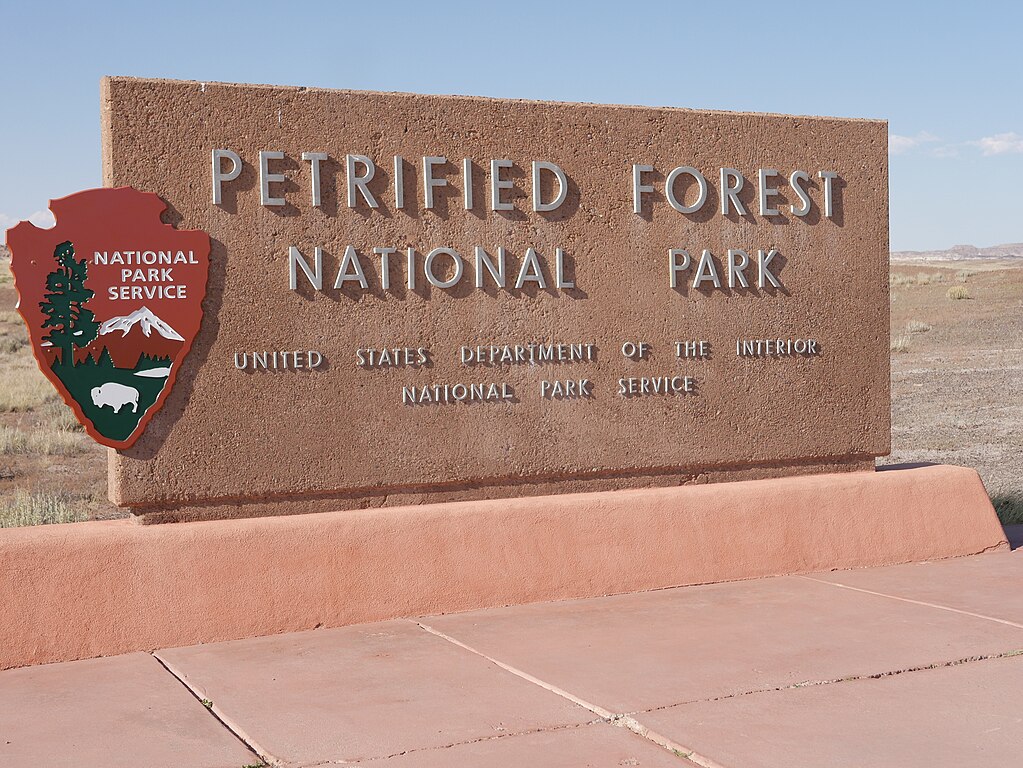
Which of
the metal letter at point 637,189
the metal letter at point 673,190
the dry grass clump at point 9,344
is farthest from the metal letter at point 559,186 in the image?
the dry grass clump at point 9,344

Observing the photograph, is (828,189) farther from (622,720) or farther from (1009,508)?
(622,720)

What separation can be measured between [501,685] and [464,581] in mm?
1403

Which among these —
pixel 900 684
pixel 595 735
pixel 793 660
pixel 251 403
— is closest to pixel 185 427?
pixel 251 403

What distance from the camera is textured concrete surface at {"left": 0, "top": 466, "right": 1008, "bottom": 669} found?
5895 mm

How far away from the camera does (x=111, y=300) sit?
6.03 meters

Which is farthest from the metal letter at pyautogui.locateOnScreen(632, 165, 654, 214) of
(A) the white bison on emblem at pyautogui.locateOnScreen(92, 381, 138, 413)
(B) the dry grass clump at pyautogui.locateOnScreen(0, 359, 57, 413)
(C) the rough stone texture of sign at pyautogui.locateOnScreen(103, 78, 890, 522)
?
(B) the dry grass clump at pyautogui.locateOnScreen(0, 359, 57, 413)

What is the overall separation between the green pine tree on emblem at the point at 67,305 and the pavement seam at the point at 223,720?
159 centimetres

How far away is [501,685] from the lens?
5266 mm

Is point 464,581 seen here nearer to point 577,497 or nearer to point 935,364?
point 577,497

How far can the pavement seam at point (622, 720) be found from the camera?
14.4 feet

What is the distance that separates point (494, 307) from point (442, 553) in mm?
1412

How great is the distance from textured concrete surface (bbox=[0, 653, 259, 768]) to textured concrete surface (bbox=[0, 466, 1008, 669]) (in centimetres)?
31

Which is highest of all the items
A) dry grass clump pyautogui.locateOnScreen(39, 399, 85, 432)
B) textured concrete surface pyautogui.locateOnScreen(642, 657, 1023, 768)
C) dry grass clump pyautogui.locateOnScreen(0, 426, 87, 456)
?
dry grass clump pyautogui.locateOnScreen(39, 399, 85, 432)

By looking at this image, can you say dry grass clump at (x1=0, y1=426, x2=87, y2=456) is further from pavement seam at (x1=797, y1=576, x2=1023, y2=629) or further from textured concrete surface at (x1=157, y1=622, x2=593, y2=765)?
pavement seam at (x1=797, y1=576, x2=1023, y2=629)
